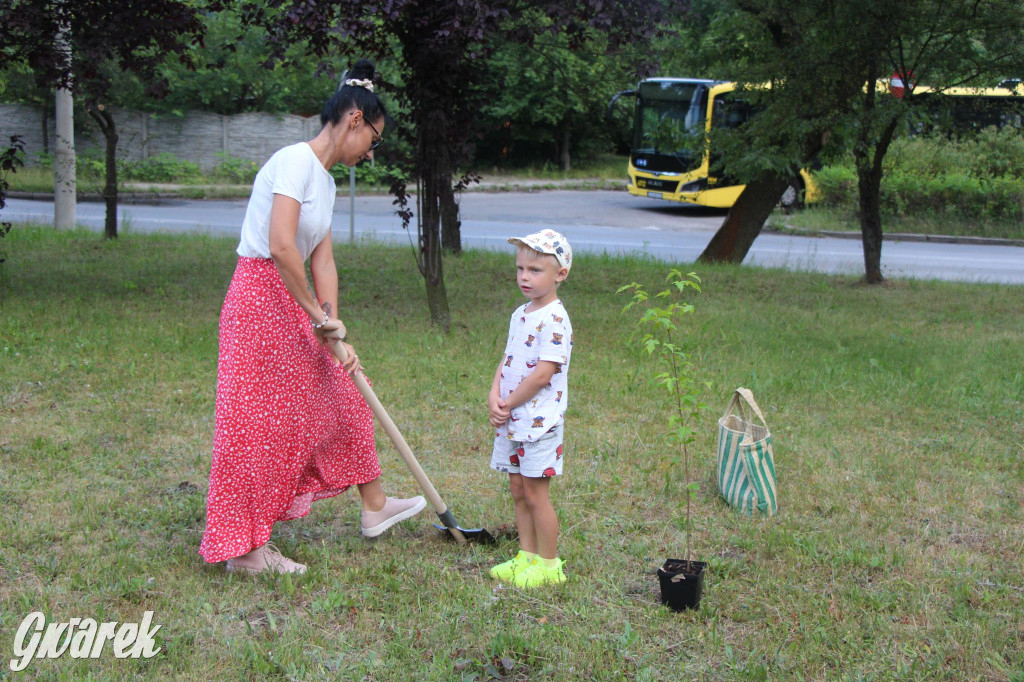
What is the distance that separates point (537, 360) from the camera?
361 cm

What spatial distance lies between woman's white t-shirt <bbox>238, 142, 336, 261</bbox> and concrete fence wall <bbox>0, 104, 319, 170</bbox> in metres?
25.1

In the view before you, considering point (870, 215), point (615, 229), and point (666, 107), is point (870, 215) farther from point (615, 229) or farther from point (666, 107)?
point (666, 107)

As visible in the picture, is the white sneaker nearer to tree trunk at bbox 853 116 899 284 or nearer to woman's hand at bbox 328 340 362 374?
woman's hand at bbox 328 340 362 374

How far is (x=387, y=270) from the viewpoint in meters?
11.3

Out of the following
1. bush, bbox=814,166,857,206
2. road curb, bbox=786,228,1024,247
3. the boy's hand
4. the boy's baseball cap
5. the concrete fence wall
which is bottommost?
the boy's hand

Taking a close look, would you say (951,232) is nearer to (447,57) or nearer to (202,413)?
(447,57)

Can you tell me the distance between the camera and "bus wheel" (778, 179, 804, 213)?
24156 millimetres

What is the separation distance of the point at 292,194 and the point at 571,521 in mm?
2017

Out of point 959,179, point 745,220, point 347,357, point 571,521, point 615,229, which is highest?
point 959,179

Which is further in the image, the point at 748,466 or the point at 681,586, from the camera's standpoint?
the point at 748,466

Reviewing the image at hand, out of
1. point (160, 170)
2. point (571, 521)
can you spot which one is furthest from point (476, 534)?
point (160, 170)

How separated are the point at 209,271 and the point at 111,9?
127 inches

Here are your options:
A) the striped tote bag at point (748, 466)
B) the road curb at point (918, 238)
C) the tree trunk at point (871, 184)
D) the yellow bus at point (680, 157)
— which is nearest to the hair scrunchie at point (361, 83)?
the striped tote bag at point (748, 466)

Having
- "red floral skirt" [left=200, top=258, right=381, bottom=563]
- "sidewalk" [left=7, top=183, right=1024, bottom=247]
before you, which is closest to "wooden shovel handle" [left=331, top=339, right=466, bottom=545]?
"red floral skirt" [left=200, top=258, right=381, bottom=563]
